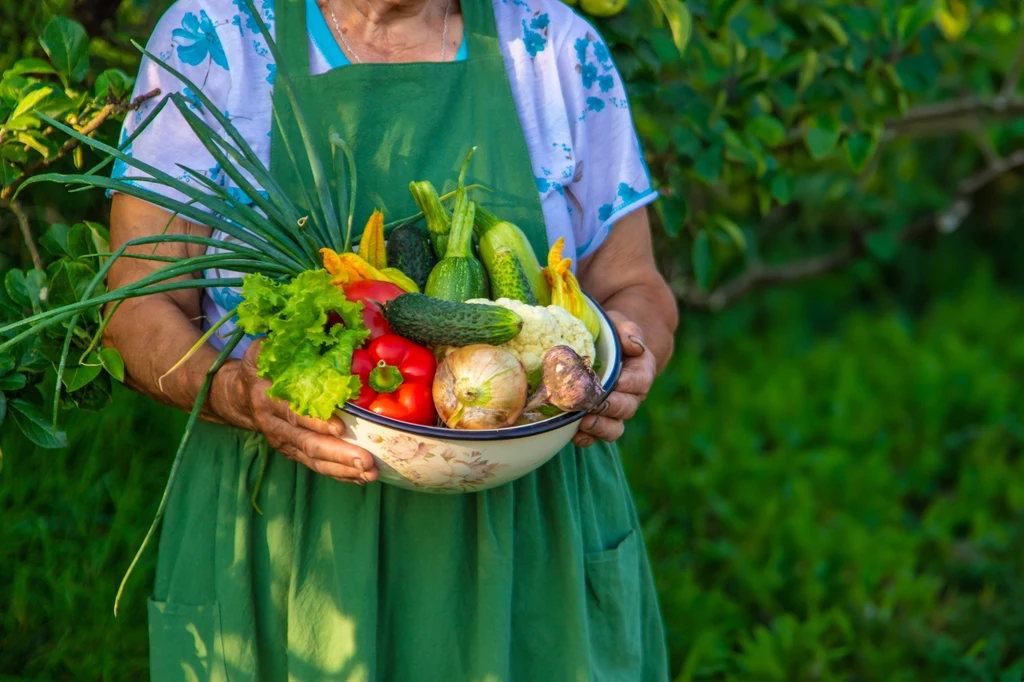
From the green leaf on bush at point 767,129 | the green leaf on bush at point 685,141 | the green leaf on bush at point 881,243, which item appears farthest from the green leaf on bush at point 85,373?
the green leaf on bush at point 881,243

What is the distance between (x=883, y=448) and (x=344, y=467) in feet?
12.3

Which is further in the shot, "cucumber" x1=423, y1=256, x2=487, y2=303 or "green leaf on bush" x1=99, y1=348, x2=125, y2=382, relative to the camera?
"green leaf on bush" x1=99, y1=348, x2=125, y2=382

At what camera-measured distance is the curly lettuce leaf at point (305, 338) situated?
165 cm

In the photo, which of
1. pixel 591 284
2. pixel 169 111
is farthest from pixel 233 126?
pixel 591 284

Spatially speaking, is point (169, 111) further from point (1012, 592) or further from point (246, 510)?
point (1012, 592)

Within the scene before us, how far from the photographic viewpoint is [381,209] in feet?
6.64

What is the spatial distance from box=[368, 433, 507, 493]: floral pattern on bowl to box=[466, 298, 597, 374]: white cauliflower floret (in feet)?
0.54

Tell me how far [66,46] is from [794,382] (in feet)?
12.9

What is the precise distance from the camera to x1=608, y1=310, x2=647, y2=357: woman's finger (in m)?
1.97

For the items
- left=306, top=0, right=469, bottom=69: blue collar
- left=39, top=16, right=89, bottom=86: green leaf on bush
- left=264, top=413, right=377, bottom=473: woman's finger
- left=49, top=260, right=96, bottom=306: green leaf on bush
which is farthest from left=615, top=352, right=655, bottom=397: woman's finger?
left=39, top=16, right=89, bottom=86: green leaf on bush

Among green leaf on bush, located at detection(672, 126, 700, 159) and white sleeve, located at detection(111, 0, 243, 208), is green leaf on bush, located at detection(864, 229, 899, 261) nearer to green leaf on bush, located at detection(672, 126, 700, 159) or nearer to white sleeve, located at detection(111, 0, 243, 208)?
green leaf on bush, located at detection(672, 126, 700, 159)

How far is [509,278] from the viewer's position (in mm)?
1874

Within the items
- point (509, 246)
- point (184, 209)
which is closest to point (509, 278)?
point (509, 246)

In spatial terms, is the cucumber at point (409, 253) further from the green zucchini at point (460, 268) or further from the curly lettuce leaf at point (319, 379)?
the curly lettuce leaf at point (319, 379)
